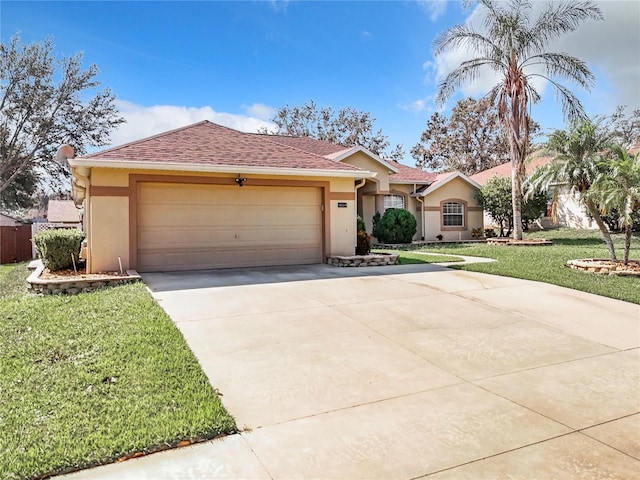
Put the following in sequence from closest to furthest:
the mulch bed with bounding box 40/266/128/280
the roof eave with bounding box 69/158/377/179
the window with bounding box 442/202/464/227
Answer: the mulch bed with bounding box 40/266/128/280 < the roof eave with bounding box 69/158/377/179 < the window with bounding box 442/202/464/227

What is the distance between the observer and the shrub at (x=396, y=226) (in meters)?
19.7

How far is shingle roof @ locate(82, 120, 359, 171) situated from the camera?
10430 millimetres

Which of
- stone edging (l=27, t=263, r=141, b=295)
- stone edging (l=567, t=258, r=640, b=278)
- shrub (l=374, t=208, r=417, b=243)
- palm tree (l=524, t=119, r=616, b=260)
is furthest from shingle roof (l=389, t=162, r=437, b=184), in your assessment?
stone edging (l=27, t=263, r=141, b=295)

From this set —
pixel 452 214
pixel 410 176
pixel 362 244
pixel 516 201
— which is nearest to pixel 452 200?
pixel 452 214

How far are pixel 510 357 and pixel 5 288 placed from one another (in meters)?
11.0

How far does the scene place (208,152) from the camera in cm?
1152

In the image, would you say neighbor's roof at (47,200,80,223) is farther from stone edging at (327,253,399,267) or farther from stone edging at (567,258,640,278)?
stone edging at (567,258,640,278)

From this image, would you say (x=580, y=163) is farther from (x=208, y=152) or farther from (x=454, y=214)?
(x=454, y=214)

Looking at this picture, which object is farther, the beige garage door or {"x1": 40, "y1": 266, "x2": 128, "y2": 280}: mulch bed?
the beige garage door

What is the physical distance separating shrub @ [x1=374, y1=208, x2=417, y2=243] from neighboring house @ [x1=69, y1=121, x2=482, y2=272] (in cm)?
637

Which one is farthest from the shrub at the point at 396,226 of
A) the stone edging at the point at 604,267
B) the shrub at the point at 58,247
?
the shrub at the point at 58,247

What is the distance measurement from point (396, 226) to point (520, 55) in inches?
343

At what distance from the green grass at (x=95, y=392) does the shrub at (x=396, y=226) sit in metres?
14.6

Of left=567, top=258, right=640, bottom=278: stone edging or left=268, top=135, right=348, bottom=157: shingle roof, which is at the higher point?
left=268, top=135, right=348, bottom=157: shingle roof
